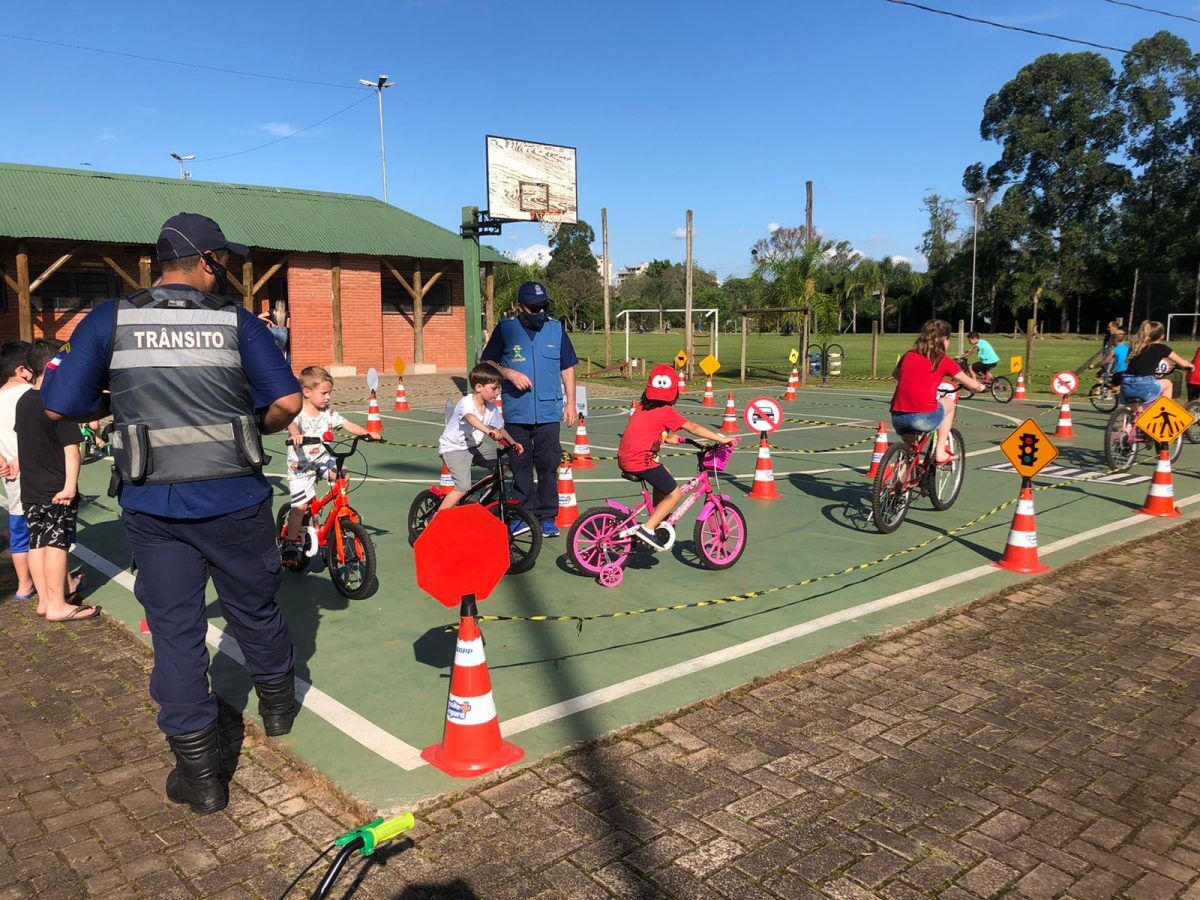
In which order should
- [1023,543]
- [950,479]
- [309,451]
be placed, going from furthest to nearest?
[950,479] < [1023,543] < [309,451]

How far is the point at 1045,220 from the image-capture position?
6316 cm

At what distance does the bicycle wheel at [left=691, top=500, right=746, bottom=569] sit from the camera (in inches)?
267

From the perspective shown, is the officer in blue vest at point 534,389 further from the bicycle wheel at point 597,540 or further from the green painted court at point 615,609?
the bicycle wheel at point 597,540

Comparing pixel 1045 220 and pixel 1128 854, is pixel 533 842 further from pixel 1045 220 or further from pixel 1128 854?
pixel 1045 220

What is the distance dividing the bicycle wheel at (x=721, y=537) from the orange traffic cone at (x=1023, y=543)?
6.85 ft

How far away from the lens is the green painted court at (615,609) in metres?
4.30

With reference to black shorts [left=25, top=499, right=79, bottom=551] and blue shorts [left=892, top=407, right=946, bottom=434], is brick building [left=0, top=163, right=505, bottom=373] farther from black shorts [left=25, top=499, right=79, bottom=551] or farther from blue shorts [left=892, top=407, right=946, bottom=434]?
blue shorts [left=892, top=407, right=946, bottom=434]

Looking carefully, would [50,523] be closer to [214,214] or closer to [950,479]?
[950,479]

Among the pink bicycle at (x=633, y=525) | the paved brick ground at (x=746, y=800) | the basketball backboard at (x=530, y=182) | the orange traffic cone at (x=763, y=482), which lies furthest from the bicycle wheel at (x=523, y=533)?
the basketball backboard at (x=530, y=182)

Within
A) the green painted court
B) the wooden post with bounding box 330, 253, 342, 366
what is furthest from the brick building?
the green painted court

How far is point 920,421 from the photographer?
8.25 m

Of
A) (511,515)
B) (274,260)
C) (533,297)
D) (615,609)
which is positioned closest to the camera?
(615,609)

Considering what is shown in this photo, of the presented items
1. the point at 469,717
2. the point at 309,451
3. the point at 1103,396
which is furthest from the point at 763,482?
the point at 1103,396

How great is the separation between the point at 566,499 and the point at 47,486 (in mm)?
Result: 4281
